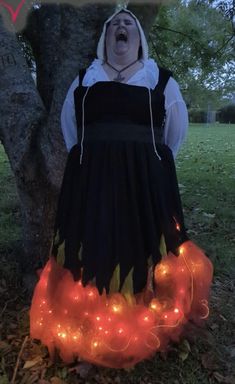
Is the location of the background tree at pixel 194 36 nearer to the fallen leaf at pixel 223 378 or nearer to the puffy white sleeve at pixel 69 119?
the puffy white sleeve at pixel 69 119

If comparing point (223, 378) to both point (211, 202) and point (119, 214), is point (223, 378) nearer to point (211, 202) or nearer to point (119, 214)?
point (119, 214)

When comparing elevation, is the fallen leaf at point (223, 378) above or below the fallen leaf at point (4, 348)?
below

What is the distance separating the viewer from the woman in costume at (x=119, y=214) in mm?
2787

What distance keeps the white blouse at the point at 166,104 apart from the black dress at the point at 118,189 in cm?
5

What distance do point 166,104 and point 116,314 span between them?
4.23ft

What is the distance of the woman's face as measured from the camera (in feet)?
9.05

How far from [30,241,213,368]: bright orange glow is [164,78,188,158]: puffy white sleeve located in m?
0.68

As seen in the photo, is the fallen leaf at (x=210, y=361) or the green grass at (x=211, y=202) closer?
the fallen leaf at (x=210, y=361)

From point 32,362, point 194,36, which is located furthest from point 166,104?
point 194,36

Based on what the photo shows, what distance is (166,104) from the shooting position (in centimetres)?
285

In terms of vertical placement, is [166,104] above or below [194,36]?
below

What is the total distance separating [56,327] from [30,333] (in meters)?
0.30

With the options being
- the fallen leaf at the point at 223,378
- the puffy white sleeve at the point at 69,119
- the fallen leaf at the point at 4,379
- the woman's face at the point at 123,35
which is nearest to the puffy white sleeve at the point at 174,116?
the woman's face at the point at 123,35

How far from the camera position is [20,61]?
11.4 feet
